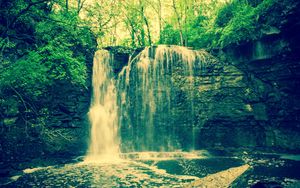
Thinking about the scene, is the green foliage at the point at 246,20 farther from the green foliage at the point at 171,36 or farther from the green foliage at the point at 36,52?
the green foliage at the point at 36,52

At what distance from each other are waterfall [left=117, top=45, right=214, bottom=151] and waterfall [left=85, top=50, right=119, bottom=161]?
1.47 ft

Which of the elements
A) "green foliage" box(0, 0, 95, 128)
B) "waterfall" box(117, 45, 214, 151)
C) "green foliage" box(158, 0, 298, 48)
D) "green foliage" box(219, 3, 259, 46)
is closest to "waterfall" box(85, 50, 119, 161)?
"waterfall" box(117, 45, 214, 151)

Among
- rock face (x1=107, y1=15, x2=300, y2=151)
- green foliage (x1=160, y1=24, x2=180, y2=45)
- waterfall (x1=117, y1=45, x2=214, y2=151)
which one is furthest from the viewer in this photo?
green foliage (x1=160, y1=24, x2=180, y2=45)

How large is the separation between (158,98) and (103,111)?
307cm

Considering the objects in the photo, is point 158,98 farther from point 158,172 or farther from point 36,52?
point 36,52

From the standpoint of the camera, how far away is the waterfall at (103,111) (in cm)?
1316

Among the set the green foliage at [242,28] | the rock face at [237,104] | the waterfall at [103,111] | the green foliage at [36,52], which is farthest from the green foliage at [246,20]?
the green foliage at [36,52]

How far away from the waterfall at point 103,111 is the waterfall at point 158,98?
0.45 m

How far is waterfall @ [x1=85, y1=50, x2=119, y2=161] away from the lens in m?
13.2

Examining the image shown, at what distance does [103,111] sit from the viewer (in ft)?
44.4

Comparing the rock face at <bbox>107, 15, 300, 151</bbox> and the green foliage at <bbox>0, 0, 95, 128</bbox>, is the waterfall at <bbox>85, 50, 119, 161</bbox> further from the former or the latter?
the green foliage at <bbox>0, 0, 95, 128</bbox>

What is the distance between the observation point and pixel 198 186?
595cm

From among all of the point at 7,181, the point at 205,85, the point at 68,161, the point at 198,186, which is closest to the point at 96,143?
the point at 68,161

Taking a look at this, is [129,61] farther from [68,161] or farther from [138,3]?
[138,3]
